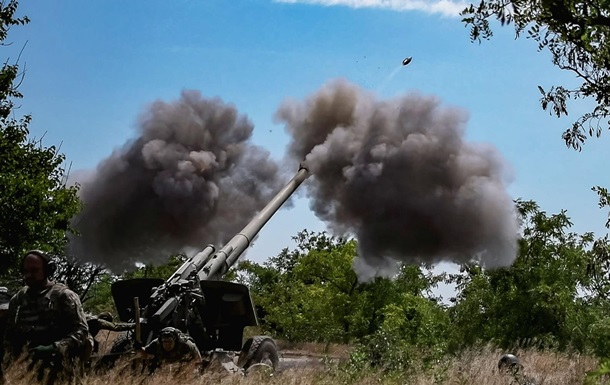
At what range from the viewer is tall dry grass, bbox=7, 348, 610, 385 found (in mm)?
7669

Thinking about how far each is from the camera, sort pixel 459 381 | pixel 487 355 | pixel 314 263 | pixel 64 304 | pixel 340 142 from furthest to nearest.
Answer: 1. pixel 314 263
2. pixel 340 142
3. pixel 487 355
4. pixel 459 381
5. pixel 64 304

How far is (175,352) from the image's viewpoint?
31.3 feet

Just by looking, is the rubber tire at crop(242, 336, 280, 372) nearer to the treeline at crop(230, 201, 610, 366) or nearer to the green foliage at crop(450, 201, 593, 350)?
the treeline at crop(230, 201, 610, 366)

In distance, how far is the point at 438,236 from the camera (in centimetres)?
1393

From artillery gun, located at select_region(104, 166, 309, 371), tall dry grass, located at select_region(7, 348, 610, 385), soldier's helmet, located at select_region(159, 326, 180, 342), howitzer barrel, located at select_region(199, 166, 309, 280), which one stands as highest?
howitzer barrel, located at select_region(199, 166, 309, 280)

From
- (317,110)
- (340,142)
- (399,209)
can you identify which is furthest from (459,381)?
(317,110)

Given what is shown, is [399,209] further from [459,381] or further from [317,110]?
[459,381]

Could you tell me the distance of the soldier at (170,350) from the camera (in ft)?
31.3

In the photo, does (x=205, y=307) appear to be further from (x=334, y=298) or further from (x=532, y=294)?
(x=334, y=298)

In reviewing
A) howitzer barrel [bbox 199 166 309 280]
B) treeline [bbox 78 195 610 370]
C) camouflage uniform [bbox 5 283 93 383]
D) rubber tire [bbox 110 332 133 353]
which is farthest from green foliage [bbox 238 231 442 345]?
camouflage uniform [bbox 5 283 93 383]

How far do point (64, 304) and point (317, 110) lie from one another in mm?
11086

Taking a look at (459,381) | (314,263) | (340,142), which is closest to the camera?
(459,381)

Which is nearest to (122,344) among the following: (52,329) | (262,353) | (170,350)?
(262,353)

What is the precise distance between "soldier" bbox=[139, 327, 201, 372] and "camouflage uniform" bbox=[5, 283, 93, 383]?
3126 millimetres
